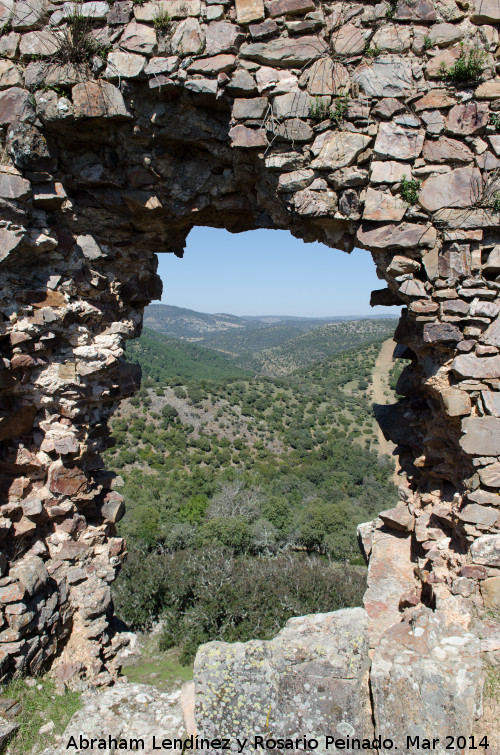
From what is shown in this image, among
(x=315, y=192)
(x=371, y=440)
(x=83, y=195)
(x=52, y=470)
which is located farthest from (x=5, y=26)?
(x=371, y=440)

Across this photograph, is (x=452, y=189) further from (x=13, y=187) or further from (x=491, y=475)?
(x=13, y=187)

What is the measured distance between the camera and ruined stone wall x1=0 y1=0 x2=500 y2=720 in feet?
12.2

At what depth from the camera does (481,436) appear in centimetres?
362

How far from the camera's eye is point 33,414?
479cm

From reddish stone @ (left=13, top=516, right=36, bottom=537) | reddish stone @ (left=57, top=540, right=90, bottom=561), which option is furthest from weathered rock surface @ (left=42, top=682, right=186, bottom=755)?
reddish stone @ (left=13, top=516, right=36, bottom=537)

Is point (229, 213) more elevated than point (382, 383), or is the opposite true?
point (229, 213)

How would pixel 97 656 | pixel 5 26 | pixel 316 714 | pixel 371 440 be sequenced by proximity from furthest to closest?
pixel 371 440
pixel 97 656
pixel 5 26
pixel 316 714

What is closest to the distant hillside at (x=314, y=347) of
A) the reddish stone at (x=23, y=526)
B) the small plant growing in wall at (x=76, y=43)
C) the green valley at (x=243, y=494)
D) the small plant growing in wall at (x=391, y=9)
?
the green valley at (x=243, y=494)

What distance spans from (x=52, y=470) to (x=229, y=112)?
386 cm

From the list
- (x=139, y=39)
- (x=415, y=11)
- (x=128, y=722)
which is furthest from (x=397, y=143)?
(x=128, y=722)

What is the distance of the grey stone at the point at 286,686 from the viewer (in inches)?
105

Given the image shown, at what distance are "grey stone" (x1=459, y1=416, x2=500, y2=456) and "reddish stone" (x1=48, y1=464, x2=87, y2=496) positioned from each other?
3680mm

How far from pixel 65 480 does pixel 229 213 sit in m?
3.26

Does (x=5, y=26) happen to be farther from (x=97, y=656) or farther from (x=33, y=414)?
(x=97, y=656)
